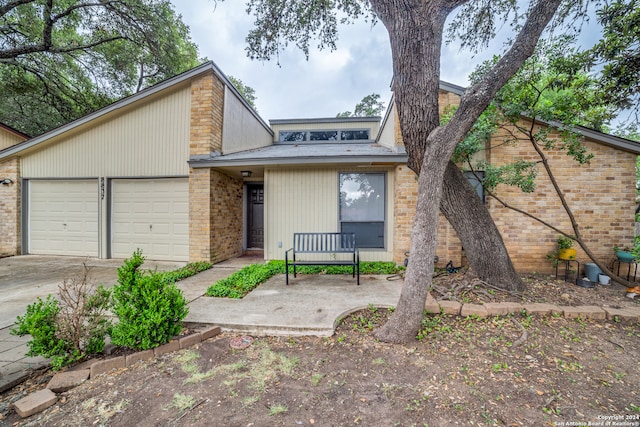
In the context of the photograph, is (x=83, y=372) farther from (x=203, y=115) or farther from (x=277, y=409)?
(x=203, y=115)

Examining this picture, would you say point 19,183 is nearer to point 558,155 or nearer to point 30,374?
point 30,374

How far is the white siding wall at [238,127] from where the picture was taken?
659 cm

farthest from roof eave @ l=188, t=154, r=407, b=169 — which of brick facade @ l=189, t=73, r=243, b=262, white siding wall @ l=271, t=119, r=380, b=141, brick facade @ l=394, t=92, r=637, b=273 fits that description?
white siding wall @ l=271, t=119, r=380, b=141

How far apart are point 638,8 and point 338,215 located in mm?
6157

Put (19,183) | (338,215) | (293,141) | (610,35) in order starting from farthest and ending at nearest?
(293,141) < (19,183) < (338,215) < (610,35)

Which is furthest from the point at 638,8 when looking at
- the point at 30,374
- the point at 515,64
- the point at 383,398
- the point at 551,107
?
the point at 30,374

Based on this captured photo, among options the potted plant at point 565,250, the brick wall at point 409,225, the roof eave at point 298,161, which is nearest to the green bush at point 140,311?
the roof eave at point 298,161

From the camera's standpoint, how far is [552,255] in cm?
521

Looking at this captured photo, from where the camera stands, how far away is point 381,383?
6.76 ft

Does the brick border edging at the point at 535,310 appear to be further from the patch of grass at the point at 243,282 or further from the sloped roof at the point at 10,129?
the sloped roof at the point at 10,129

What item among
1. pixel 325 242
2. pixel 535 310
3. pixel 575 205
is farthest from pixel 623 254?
pixel 325 242

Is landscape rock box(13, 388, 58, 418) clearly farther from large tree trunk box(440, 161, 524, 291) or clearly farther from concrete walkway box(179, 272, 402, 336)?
large tree trunk box(440, 161, 524, 291)

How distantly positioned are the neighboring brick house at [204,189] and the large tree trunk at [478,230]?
152cm

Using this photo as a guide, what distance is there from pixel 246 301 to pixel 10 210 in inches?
329
